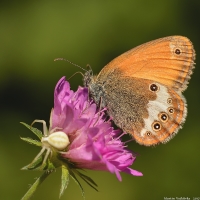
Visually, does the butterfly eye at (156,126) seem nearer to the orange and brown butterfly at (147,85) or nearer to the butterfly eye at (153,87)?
the orange and brown butterfly at (147,85)

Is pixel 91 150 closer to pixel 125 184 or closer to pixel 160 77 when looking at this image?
pixel 160 77

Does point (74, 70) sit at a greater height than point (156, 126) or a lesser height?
lesser

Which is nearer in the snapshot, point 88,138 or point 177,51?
point 88,138

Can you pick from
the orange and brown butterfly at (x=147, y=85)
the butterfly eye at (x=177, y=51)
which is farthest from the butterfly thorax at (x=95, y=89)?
the butterfly eye at (x=177, y=51)

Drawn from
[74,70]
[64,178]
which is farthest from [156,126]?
[74,70]

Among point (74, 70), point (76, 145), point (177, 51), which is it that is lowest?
point (74, 70)

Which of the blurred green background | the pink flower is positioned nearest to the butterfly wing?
the pink flower

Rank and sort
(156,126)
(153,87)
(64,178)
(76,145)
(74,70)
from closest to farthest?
1. (64,178)
2. (76,145)
3. (156,126)
4. (153,87)
5. (74,70)

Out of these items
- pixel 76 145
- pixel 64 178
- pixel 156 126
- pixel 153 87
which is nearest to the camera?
pixel 64 178

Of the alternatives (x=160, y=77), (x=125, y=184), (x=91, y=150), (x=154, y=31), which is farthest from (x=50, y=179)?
(x=91, y=150)

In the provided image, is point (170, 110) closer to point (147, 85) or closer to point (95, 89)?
point (147, 85)
